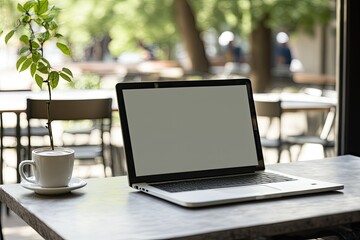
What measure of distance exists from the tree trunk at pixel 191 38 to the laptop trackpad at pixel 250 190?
9.01 metres

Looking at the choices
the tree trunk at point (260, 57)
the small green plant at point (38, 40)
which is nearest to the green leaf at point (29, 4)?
the small green plant at point (38, 40)

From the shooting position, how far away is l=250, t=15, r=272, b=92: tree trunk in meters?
11.2

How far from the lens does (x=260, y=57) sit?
1123cm

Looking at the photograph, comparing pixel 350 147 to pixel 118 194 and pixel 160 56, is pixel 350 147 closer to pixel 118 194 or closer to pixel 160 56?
pixel 118 194

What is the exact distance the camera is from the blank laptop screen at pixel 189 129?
2.19m

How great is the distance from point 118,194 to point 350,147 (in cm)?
338

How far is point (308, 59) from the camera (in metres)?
16.7

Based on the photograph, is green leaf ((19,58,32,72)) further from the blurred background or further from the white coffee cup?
the blurred background

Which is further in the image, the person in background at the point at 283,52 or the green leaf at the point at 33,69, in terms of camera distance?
the person in background at the point at 283,52

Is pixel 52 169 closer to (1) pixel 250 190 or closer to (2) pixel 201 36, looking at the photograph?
(1) pixel 250 190

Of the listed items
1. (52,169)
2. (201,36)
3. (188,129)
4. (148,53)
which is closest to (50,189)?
(52,169)

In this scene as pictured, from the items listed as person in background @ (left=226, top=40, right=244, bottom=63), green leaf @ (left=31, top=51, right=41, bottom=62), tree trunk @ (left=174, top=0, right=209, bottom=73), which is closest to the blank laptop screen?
green leaf @ (left=31, top=51, right=41, bottom=62)

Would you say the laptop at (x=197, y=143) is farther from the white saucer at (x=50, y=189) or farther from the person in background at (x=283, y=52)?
the person in background at (x=283, y=52)

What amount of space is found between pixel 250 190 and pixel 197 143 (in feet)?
0.93
